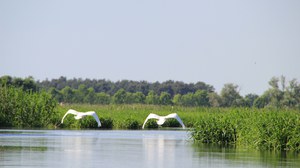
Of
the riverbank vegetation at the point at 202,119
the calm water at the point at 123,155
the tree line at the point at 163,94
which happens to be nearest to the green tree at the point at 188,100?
the tree line at the point at 163,94

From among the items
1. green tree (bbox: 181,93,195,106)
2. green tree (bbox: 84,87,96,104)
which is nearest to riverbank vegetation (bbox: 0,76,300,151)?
green tree (bbox: 84,87,96,104)

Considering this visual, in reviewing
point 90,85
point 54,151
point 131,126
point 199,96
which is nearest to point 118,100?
point 199,96

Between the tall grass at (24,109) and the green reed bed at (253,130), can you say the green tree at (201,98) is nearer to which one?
the tall grass at (24,109)

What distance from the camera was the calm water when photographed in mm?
23984

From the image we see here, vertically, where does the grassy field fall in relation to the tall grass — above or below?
below

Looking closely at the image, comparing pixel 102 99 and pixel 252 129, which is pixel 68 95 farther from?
pixel 252 129

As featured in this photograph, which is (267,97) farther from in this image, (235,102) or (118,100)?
(118,100)

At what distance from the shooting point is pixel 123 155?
27.2 metres

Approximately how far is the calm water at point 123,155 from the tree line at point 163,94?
76.4 feet

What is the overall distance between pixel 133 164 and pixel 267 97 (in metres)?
87.8

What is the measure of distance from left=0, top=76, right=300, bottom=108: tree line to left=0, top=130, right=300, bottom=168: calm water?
23.3 metres

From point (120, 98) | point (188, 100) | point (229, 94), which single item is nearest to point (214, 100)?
point (229, 94)

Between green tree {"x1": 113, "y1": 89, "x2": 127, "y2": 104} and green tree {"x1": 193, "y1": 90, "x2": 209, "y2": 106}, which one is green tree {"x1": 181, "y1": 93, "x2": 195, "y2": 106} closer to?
green tree {"x1": 193, "y1": 90, "x2": 209, "y2": 106}

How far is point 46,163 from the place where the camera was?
23.3m
